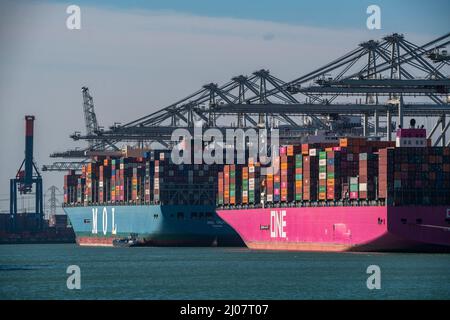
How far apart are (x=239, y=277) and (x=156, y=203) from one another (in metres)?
60.1

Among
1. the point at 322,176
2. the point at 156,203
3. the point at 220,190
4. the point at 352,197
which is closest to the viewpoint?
the point at 352,197

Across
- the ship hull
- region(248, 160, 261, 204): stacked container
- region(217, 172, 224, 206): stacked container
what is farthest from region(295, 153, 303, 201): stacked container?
the ship hull

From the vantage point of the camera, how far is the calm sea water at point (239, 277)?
64188mm

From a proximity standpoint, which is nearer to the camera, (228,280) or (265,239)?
(228,280)

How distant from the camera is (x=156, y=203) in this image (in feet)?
442

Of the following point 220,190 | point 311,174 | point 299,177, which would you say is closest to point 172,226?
point 220,190

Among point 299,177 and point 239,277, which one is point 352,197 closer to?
point 299,177

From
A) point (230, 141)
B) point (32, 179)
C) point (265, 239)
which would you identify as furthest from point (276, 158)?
point (32, 179)

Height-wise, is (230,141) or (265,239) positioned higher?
(230,141)

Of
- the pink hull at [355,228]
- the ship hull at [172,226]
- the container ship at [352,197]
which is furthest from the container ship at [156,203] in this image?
the pink hull at [355,228]

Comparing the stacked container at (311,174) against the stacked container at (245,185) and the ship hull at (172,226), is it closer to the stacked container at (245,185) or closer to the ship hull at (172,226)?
the stacked container at (245,185)
